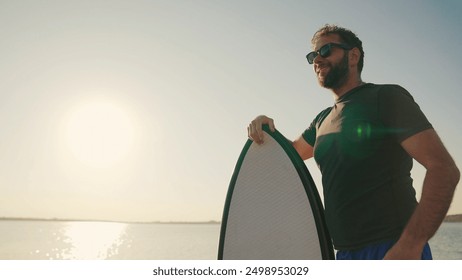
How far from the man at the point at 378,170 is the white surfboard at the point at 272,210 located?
1.89 ft

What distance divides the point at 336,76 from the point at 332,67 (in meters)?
0.08

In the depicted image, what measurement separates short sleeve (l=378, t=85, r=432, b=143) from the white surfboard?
109 cm

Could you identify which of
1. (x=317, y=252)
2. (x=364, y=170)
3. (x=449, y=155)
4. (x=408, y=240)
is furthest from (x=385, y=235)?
(x=317, y=252)

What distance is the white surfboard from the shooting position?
3.06 meters

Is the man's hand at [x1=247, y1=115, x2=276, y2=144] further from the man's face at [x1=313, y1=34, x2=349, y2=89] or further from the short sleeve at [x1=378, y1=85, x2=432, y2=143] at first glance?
the short sleeve at [x1=378, y1=85, x2=432, y2=143]

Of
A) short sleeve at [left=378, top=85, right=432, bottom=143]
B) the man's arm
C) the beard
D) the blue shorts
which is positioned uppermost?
the beard

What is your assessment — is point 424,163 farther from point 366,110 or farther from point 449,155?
point 366,110

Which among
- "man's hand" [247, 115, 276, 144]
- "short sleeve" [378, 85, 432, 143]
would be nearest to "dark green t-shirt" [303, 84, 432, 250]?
"short sleeve" [378, 85, 432, 143]

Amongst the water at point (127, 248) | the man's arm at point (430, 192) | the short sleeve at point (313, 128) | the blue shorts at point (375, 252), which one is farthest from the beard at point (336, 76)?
the water at point (127, 248)

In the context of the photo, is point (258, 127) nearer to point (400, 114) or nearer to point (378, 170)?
point (378, 170)

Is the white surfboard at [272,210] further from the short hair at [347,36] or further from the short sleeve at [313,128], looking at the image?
the short hair at [347,36]

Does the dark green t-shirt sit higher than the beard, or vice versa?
the beard

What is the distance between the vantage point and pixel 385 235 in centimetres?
218

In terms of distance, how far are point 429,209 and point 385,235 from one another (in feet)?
0.98
